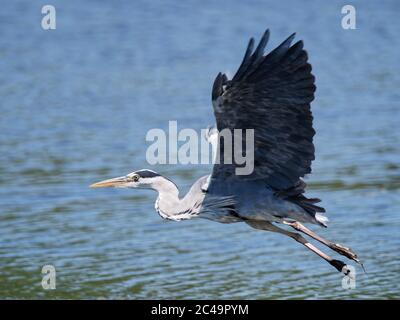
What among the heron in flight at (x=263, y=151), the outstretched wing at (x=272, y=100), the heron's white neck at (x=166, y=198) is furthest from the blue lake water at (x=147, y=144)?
the outstretched wing at (x=272, y=100)

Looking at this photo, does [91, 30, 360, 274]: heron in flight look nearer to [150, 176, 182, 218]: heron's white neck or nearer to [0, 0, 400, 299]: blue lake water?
[150, 176, 182, 218]: heron's white neck

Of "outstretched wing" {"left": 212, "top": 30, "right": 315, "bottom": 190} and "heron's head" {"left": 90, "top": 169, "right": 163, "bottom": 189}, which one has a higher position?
"outstretched wing" {"left": 212, "top": 30, "right": 315, "bottom": 190}

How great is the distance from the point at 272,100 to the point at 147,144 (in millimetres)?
6395

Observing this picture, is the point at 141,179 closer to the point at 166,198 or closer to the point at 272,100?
the point at 166,198

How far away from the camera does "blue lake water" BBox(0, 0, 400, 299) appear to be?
30.6 ft

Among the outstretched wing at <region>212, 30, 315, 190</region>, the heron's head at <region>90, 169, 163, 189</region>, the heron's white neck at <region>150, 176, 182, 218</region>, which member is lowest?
the heron's white neck at <region>150, 176, 182, 218</region>

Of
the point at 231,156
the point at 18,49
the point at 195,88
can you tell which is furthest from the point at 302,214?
the point at 18,49

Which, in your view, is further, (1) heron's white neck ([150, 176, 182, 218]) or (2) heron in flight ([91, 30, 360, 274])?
(1) heron's white neck ([150, 176, 182, 218])

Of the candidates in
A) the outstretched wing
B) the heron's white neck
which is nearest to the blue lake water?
the heron's white neck

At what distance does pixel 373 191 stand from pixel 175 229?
2441 millimetres

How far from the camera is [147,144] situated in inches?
529

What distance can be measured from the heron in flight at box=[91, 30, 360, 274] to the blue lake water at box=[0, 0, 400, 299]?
1.04 metres

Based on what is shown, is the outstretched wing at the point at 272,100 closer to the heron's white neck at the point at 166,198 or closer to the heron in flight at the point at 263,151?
the heron in flight at the point at 263,151

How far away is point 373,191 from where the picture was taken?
37.8 feet
